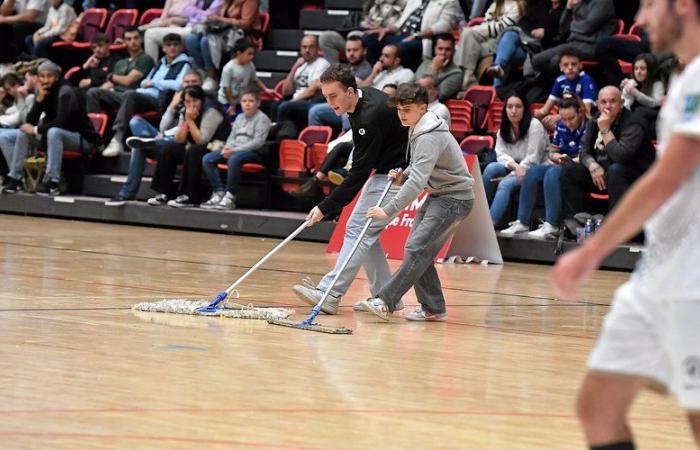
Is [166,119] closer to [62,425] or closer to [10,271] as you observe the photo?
[10,271]

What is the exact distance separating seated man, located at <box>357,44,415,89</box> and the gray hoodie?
24.4 ft

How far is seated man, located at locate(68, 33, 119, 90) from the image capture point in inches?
770

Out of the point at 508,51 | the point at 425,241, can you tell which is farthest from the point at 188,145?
the point at 425,241

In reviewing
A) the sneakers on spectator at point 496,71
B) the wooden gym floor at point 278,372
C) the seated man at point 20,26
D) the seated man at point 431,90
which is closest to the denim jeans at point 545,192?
the seated man at point 431,90

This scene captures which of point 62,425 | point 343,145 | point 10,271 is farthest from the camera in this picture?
point 343,145

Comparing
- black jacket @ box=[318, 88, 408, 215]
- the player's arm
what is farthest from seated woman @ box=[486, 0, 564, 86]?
the player's arm

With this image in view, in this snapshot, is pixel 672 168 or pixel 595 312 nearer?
pixel 672 168

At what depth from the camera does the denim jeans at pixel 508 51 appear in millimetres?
16188

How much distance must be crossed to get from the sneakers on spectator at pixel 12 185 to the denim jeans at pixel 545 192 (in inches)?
303

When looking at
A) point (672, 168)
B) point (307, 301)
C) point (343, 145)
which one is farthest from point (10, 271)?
point (672, 168)

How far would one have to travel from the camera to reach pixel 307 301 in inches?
363

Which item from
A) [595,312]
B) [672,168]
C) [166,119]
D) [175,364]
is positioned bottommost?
[166,119]

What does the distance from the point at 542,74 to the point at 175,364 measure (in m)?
10.2

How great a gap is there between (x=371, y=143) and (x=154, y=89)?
10.3m
